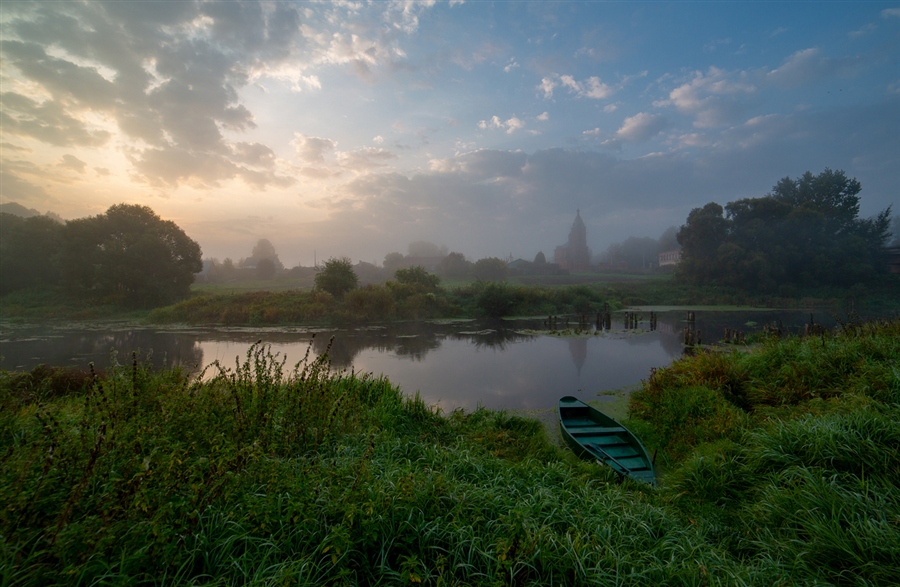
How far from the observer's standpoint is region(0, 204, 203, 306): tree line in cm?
2484

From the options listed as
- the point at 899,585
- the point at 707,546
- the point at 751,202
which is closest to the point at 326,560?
the point at 707,546

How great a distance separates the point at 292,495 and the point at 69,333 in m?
22.1

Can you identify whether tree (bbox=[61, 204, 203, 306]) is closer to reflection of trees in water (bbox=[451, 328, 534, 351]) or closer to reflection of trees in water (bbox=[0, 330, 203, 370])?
reflection of trees in water (bbox=[0, 330, 203, 370])

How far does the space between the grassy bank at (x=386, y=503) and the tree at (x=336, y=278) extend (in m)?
22.6

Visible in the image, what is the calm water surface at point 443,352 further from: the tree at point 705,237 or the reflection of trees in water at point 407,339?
the tree at point 705,237

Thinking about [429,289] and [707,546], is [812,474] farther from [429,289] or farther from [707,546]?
[429,289]

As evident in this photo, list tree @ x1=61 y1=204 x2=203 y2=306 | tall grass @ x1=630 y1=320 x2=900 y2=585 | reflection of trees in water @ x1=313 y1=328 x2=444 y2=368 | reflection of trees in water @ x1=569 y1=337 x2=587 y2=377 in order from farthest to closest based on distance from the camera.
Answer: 1. tree @ x1=61 y1=204 x2=203 y2=306
2. reflection of trees in water @ x1=313 y1=328 x2=444 y2=368
3. reflection of trees in water @ x1=569 y1=337 x2=587 y2=377
4. tall grass @ x1=630 y1=320 x2=900 y2=585

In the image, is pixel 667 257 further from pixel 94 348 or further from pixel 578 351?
pixel 94 348

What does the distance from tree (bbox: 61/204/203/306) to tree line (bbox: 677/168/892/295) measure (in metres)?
49.0

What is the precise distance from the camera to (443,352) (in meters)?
15.6

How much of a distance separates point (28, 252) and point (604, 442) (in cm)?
3510

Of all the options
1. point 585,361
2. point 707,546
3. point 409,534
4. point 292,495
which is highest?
point 292,495

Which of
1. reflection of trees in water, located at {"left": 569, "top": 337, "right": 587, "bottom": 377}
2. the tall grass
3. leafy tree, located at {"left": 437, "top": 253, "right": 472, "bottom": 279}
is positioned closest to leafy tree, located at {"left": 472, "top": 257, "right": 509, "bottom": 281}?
leafy tree, located at {"left": 437, "top": 253, "right": 472, "bottom": 279}

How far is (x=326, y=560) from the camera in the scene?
2.42m
